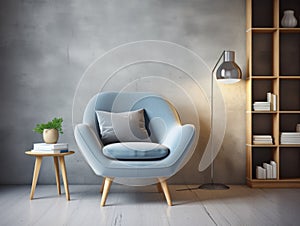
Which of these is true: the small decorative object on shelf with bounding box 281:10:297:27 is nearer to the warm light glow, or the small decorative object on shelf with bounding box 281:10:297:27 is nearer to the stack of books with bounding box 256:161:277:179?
the warm light glow

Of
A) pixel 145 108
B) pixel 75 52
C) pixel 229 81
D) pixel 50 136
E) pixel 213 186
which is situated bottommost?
pixel 213 186

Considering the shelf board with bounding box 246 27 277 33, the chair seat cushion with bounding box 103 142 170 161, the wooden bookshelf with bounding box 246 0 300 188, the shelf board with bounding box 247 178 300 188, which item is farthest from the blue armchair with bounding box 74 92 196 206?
the shelf board with bounding box 246 27 277 33

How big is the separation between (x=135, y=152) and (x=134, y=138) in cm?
48

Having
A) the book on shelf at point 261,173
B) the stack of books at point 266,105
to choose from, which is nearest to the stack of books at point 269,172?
the book on shelf at point 261,173

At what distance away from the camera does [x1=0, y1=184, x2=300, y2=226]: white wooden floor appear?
2.94 metres

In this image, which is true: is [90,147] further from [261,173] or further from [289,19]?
[289,19]

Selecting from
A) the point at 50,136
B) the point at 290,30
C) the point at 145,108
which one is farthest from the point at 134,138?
the point at 290,30

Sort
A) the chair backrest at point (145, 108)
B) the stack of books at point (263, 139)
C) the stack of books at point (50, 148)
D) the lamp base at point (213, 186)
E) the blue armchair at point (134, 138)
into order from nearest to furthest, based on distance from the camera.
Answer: the blue armchair at point (134, 138), the stack of books at point (50, 148), the chair backrest at point (145, 108), the lamp base at point (213, 186), the stack of books at point (263, 139)

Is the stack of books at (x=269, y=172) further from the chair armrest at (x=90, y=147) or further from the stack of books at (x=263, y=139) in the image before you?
the chair armrest at (x=90, y=147)

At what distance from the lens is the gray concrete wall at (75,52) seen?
4551 millimetres

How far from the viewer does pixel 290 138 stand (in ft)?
14.3

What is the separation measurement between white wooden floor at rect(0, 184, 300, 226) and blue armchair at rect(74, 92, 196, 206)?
172 millimetres

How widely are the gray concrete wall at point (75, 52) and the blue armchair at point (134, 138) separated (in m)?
0.51

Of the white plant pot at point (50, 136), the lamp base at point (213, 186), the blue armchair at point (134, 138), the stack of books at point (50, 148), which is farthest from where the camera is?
the lamp base at point (213, 186)
